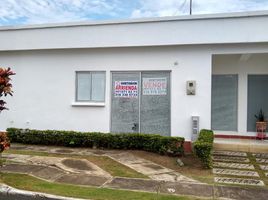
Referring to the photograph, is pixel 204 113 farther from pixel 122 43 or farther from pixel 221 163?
pixel 122 43

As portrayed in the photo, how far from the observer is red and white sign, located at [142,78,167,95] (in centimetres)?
1149

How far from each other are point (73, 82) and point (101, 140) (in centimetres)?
259

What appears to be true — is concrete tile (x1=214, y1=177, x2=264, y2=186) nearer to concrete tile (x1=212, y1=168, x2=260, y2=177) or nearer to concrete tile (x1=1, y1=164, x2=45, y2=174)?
concrete tile (x1=212, y1=168, x2=260, y2=177)

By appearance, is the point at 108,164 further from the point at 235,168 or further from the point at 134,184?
the point at 235,168

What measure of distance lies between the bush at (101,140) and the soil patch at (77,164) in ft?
6.66

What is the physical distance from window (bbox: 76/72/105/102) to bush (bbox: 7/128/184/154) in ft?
4.67

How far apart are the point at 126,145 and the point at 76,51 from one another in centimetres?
408

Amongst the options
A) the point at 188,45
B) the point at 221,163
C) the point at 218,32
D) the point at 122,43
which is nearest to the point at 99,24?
the point at 122,43

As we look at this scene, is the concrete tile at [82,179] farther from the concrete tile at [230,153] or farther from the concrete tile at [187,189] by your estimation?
the concrete tile at [230,153]

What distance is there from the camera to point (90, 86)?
1223 cm

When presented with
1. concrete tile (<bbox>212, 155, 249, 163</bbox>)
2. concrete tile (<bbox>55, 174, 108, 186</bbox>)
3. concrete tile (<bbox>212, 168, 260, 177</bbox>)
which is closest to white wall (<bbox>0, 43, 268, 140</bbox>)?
concrete tile (<bbox>212, 155, 249, 163</bbox>)

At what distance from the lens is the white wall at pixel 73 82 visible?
11.1 m

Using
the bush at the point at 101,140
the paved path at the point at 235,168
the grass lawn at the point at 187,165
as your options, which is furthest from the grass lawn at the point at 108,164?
the paved path at the point at 235,168

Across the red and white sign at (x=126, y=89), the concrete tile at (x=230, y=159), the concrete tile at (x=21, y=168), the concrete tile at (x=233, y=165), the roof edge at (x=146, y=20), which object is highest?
the roof edge at (x=146, y=20)
